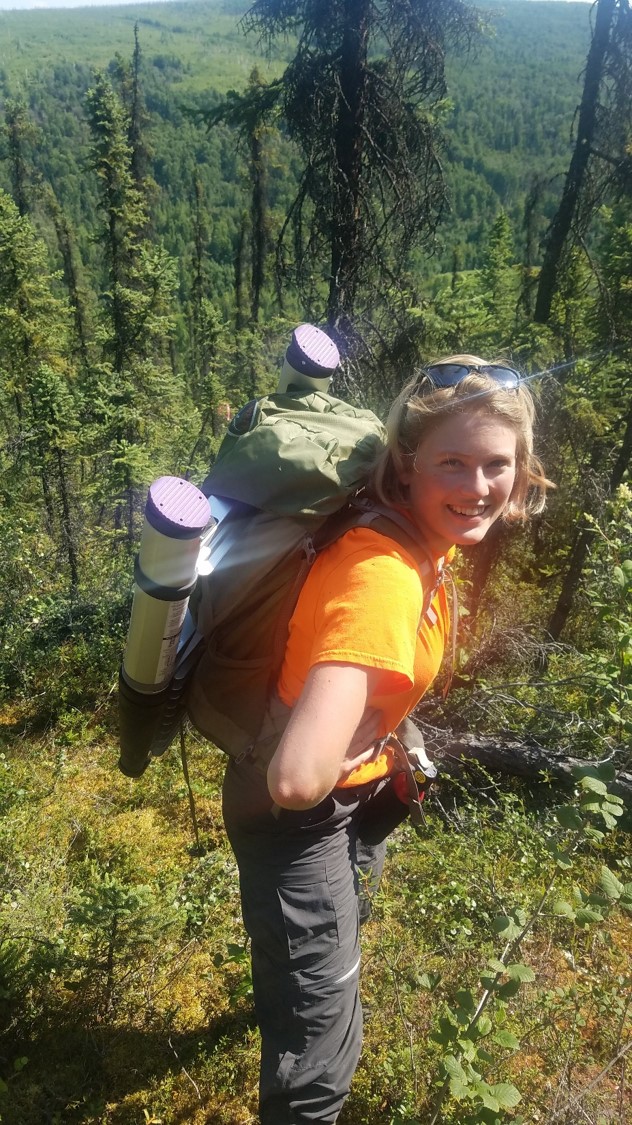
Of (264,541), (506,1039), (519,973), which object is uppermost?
(264,541)

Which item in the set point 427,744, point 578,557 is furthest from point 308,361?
point 578,557

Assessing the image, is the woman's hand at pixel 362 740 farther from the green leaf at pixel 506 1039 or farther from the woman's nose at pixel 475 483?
the green leaf at pixel 506 1039

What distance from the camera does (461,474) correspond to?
1.68m

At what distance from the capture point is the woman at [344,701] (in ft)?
4.48

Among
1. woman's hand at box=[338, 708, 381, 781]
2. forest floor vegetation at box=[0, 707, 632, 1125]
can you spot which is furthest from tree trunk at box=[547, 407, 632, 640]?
woman's hand at box=[338, 708, 381, 781]

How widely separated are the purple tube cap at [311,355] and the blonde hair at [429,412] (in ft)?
1.51

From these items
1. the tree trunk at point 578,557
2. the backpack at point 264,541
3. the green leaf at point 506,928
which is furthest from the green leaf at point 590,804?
the tree trunk at point 578,557

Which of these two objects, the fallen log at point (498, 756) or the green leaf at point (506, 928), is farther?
the fallen log at point (498, 756)

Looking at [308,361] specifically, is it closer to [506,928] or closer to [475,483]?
[475,483]

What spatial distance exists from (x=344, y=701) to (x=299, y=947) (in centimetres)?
100

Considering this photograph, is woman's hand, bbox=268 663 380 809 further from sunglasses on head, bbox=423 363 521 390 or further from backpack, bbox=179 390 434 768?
sunglasses on head, bbox=423 363 521 390

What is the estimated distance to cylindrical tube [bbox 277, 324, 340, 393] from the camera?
216 centimetres

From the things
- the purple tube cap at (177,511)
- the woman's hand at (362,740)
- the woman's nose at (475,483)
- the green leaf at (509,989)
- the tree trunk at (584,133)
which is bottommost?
the green leaf at (509,989)

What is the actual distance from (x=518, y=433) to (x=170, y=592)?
3.51 feet
